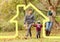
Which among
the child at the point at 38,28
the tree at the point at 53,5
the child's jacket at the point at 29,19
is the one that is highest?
the tree at the point at 53,5

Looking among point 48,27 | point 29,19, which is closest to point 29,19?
point 29,19

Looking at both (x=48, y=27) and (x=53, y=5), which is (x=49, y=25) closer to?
(x=48, y=27)

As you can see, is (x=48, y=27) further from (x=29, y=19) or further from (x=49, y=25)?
(x=29, y=19)

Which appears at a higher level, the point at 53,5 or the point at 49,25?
the point at 53,5

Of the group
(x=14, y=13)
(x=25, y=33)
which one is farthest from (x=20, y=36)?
(x=14, y=13)

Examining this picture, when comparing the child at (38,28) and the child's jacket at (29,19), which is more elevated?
the child's jacket at (29,19)

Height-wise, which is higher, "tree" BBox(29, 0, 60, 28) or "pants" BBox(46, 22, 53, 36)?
"tree" BBox(29, 0, 60, 28)

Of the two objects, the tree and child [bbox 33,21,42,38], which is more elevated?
the tree

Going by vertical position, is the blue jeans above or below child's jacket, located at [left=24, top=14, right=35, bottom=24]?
below

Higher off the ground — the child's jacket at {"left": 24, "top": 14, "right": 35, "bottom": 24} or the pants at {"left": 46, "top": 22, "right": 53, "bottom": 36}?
the child's jacket at {"left": 24, "top": 14, "right": 35, "bottom": 24}

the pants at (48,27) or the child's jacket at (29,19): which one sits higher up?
the child's jacket at (29,19)

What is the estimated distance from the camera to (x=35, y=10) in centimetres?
107

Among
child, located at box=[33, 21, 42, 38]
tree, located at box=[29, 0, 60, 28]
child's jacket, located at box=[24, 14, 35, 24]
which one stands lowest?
child, located at box=[33, 21, 42, 38]

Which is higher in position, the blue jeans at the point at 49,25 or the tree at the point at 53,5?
the tree at the point at 53,5
